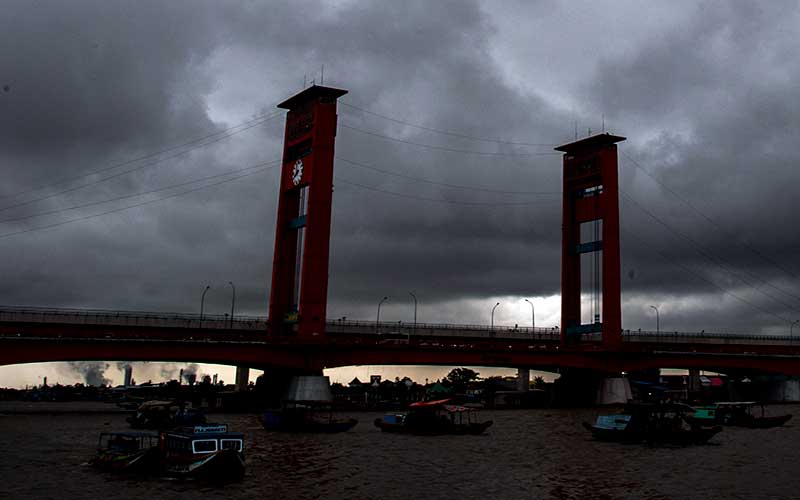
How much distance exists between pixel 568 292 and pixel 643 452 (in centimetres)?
6788

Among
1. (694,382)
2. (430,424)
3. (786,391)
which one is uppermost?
(694,382)

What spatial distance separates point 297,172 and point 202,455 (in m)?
61.3

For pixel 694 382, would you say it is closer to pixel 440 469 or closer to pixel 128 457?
pixel 440 469

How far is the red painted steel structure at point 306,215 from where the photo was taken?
92.4m

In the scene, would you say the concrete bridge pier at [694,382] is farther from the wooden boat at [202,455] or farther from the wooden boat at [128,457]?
the wooden boat at [128,457]

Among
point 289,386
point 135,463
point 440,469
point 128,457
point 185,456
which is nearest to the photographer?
point 185,456

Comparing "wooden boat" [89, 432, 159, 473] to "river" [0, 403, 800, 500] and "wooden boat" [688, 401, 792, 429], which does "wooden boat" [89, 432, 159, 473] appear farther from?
"wooden boat" [688, 401, 792, 429]

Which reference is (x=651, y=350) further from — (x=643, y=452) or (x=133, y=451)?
(x=133, y=451)

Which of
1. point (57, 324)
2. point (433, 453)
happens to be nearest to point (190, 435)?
point (433, 453)

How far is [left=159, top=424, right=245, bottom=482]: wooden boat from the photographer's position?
136 feet

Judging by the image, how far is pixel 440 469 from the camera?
47.1m

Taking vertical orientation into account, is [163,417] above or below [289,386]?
below

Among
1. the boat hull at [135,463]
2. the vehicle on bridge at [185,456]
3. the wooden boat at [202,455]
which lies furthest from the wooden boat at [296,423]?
the boat hull at [135,463]

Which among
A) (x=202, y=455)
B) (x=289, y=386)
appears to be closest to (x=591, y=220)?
(x=289, y=386)
